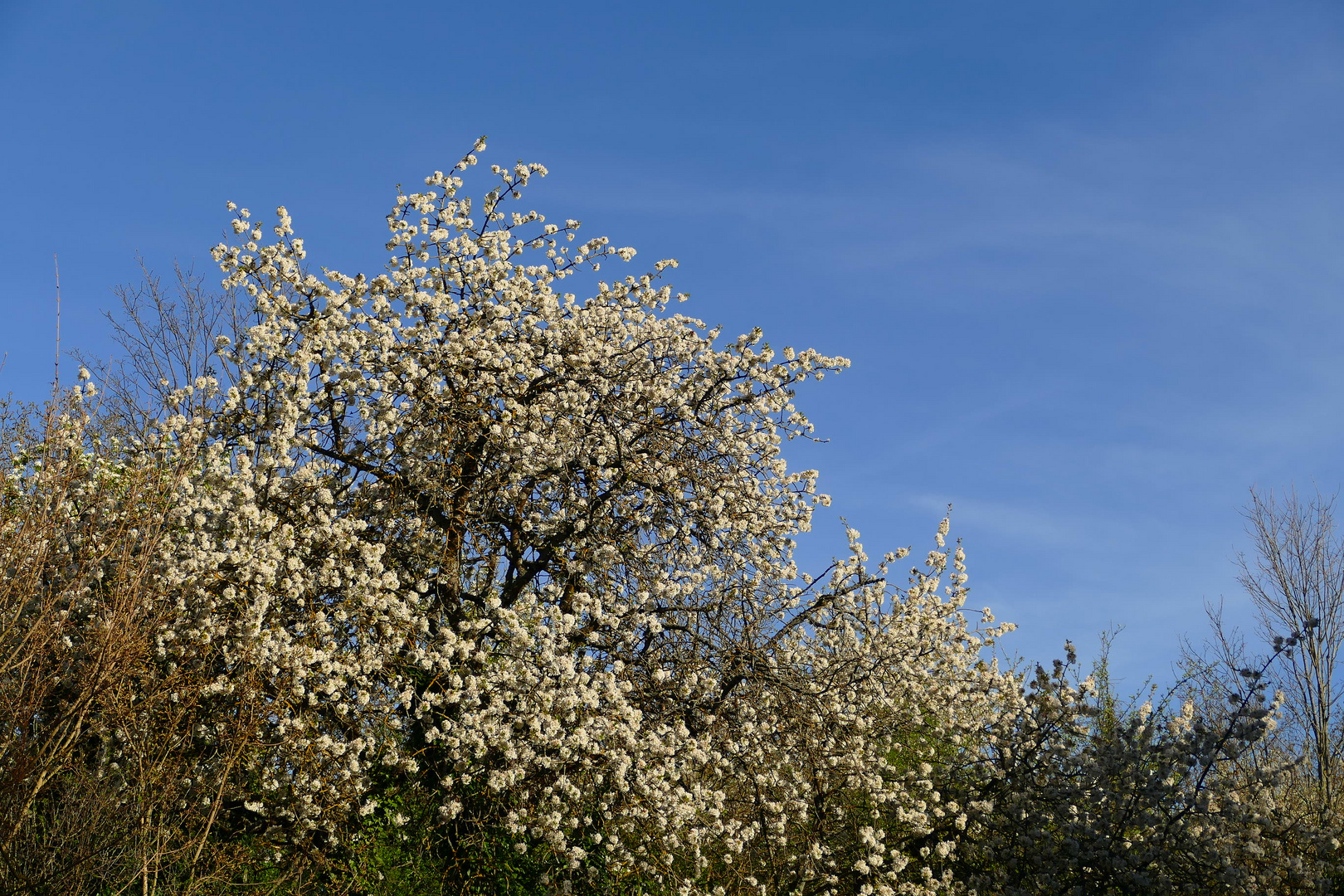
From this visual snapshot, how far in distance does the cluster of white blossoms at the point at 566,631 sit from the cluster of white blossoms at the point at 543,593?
3 centimetres

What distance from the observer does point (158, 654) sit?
6664mm

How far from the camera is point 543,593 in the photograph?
8.40 m

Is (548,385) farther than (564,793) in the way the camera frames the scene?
Yes

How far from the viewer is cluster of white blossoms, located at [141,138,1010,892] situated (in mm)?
6766

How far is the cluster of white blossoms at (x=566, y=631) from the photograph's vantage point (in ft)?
22.2

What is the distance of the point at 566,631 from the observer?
709cm

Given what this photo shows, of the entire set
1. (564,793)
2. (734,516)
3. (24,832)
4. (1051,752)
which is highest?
(734,516)

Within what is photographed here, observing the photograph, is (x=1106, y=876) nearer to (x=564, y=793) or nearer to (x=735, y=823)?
(x=735, y=823)

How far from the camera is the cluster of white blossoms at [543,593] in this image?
677 cm

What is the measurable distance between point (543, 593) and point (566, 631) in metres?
1.36

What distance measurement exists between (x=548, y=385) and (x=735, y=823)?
3848 mm

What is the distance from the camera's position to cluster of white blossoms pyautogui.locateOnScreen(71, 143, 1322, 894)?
6770mm

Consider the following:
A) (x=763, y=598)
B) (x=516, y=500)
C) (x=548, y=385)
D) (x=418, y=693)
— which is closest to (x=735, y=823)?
(x=763, y=598)

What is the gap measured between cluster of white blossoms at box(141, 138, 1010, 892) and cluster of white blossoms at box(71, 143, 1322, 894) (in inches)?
1.3
